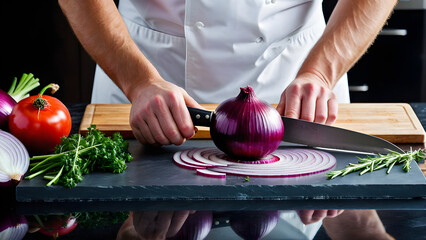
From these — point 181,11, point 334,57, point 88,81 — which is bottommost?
point 88,81

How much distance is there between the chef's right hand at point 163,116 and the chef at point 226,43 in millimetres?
89

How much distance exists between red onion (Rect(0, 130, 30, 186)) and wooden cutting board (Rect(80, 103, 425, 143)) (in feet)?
1.23

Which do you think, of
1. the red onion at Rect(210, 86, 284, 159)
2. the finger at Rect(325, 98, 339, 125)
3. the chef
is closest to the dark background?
the chef

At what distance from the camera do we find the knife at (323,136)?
4.17ft

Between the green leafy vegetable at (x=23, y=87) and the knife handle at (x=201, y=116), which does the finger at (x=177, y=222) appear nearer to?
the knife handle at (x=201, y=116)

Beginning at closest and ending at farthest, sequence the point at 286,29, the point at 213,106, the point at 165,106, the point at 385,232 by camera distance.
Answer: the point at 385,232 < the point at 165,106 < the point at 213,106 < the point at 286,29

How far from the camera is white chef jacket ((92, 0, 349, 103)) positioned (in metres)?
1.71

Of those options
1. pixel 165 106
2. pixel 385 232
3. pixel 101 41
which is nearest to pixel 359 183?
pixel 385 232

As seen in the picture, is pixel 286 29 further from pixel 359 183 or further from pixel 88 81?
pixel 88 81

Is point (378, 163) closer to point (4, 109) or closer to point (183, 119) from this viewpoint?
point (183, 119)

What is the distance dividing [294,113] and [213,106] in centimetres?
37

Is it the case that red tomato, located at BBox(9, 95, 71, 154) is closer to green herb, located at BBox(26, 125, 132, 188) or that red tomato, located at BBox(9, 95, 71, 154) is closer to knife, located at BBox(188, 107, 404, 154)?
green herb, located at BBox(26, 125, 132, 188)

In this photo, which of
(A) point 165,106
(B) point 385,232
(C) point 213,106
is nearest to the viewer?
(B) point 385,232

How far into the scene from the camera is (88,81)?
319 cm
